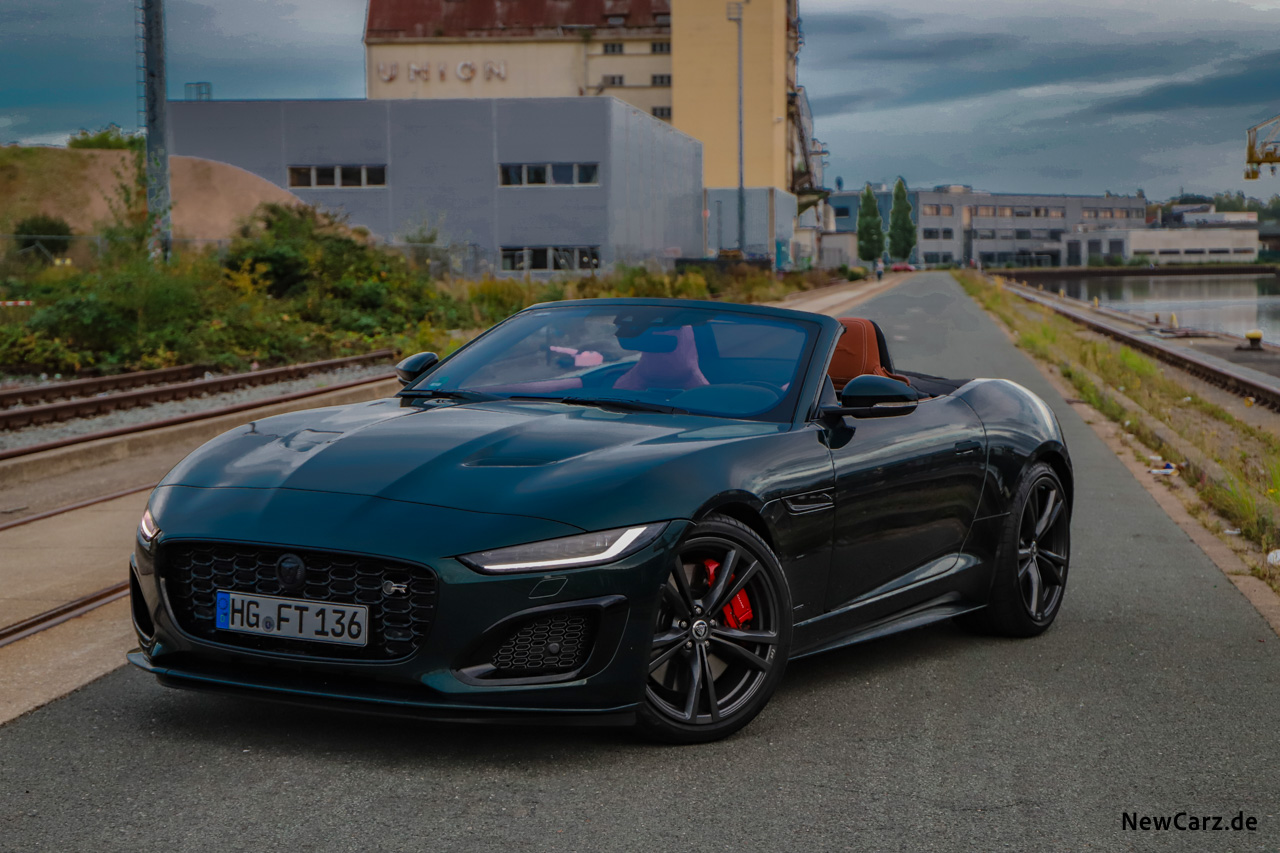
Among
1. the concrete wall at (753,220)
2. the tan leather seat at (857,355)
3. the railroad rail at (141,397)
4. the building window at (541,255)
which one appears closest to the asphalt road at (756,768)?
the tan leather seat at (857,355)

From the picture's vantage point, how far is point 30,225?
47906 millimetres

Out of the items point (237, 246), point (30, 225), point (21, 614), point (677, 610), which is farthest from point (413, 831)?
point (30, 225)

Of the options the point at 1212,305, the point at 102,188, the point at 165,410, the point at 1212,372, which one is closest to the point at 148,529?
the point at 165,410

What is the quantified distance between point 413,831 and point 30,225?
4910 cm

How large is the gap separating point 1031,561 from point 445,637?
3.03 meters

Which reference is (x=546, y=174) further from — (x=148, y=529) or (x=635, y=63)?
(x=148, y=529)

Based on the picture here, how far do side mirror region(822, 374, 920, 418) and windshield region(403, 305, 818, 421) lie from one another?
177 millimetres

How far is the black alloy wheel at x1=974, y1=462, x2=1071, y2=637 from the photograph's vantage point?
580 cm

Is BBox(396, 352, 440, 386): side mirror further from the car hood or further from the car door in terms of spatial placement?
the car door

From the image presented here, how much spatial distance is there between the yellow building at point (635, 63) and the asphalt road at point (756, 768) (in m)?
86.2

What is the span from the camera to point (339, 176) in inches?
2343

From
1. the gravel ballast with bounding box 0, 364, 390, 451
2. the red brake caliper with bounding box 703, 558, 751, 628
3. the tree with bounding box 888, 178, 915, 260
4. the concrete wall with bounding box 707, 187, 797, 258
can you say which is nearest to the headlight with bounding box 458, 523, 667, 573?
the red brake caliper with bounding box 703, 558, 751, 628

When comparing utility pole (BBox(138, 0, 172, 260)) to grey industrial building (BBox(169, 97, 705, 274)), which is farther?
grey industrial building (BBox(169, 97, 705, 274))

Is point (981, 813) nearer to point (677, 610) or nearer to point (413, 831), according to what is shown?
point (677, 610)
